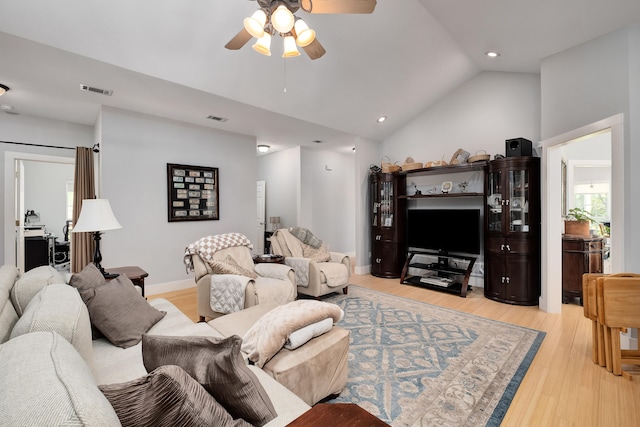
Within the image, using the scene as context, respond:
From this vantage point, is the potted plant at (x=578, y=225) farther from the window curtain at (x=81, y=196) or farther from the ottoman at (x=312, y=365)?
the window curtain at (x=81, y=196)

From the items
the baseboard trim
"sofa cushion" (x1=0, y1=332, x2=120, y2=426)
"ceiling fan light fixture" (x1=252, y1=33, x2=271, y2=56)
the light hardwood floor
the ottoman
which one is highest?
"ceiling fan light fixture" (x1=252, y1=33, x2=271, y2=56)

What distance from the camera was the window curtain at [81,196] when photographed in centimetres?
397

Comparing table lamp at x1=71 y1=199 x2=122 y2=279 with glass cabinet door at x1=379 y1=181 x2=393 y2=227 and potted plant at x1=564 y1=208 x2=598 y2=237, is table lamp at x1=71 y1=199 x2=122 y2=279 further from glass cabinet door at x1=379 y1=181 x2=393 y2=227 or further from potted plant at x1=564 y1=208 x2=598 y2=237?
potted plant at x1=564 y1=208 x2=598 y2=237

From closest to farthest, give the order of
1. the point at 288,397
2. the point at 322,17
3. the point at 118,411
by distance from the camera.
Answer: the point at 118,411
the point at 288,397
the point at 322,17

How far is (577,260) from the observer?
3.71m

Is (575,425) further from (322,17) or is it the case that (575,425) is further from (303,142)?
(303,142)

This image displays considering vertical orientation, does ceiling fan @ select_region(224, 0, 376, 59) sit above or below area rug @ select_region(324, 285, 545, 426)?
above

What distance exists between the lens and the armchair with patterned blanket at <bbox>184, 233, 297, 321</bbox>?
286 centimetres

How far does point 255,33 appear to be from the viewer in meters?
2.01

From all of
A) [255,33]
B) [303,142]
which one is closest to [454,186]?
[303,142]

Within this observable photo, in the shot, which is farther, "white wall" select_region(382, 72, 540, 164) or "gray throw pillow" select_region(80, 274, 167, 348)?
"white wall" select_region(382, 72, 540, 164)

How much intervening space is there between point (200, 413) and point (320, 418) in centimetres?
34

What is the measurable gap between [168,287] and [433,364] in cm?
370

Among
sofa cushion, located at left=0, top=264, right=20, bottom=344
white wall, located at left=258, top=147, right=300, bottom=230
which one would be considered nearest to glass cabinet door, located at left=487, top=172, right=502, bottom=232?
white wall, located at left=258, top=147, right=300, bottom=230
